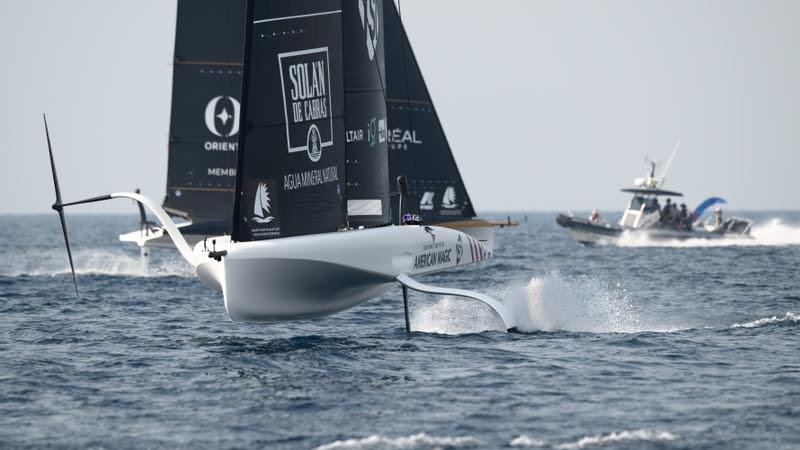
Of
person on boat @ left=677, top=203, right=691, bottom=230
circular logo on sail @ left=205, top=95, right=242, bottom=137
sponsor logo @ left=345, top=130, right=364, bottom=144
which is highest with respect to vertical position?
circular logo on sail @ left=205, top=95, right=242, bottom=137

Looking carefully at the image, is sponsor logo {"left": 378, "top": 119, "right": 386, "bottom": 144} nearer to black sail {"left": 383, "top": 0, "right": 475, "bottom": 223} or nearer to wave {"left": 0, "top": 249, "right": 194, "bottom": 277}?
black sail {"left": 383, "top": 0, "right": 475, "bottom": 223}

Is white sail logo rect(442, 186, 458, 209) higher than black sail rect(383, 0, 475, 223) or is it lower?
lower

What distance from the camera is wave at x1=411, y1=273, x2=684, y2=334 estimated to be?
18.9 metres

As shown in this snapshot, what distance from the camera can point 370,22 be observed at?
1933cm

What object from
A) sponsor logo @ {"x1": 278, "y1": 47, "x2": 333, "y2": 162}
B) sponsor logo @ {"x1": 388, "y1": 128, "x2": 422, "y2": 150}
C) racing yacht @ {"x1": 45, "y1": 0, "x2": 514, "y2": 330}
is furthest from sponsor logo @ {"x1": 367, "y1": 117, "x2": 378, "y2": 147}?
sponsor logo @ {"x1": 388, "y1": 128, "x2": 422, "y2": 150}

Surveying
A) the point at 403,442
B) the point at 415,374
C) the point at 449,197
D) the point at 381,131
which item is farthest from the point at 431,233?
the point at 449,197

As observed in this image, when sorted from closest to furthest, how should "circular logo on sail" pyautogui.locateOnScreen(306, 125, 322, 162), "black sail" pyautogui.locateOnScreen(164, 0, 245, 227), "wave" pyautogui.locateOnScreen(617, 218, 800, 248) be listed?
"circular logo on sail" pyautogui.locateOnScreen(306, 125, 322, 162)
"black sail" pyautogui.locateOnScreen(164, 0, 245, 227)
"wave" pyautogui.locateOnScreen(617, 218, 800, 248)

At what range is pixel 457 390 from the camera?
13.3 meters

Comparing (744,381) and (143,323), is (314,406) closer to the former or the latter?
(744,381)

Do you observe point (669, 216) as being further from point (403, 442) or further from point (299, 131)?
A: point (403, 442)

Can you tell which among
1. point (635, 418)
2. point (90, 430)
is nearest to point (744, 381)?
point (635, 418)

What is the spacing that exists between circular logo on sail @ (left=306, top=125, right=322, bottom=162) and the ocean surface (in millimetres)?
2753

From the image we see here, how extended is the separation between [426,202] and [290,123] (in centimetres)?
1967

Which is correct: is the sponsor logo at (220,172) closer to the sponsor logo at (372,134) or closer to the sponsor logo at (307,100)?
the sponsor logo at (372,134)
